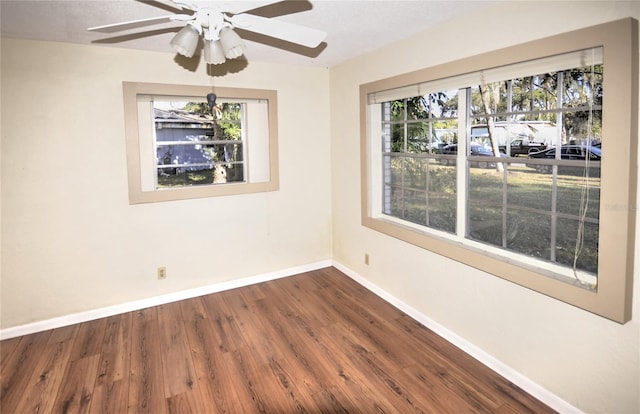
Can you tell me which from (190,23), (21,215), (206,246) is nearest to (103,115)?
(21,215)

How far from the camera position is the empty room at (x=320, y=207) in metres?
2.00

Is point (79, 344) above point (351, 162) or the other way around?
the other way around

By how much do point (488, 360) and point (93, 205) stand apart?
3385 millimetres

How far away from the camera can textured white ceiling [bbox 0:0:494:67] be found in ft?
7.47

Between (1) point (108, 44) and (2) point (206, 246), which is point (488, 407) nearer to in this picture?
(2) point (206, 246)

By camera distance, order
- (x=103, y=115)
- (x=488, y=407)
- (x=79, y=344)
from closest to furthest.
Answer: (x=488, y=407) → (x=79, y=344) → (x=103, y=115)

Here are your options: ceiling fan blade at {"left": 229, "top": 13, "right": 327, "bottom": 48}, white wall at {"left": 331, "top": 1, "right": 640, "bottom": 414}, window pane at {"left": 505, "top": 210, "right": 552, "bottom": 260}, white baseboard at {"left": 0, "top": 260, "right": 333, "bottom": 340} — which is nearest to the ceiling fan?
ceiling fan blade at {"left": 229, "top": 13, "right": 327, "bottom": 48}

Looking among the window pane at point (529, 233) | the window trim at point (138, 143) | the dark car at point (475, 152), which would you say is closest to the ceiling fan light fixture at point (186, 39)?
the window trim at point (138, 143)

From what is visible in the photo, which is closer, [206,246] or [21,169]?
[21,169]

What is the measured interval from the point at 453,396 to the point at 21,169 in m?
3.59

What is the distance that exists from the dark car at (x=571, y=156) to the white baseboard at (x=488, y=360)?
4.22 feet

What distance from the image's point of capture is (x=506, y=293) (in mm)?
2430

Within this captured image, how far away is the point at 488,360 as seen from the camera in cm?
258

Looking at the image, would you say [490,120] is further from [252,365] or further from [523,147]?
[252,365]
